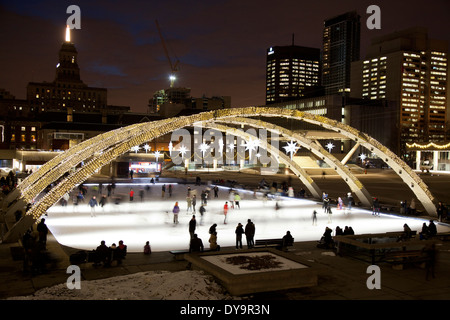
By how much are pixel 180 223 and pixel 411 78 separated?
164399mm

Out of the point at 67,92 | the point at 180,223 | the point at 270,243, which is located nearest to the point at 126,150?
the point at 180,223

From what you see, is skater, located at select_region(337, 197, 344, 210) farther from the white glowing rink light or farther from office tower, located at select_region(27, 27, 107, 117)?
office tower, located at select_region(27, 27, 107, 117)

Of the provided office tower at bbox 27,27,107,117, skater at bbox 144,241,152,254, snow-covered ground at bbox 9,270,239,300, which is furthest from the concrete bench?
office tower at bbox 27,27,107,117

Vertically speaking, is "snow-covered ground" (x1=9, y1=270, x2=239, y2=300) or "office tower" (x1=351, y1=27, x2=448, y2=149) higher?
"office tower" (x1=351, y1=27, x2=448, y2=149)

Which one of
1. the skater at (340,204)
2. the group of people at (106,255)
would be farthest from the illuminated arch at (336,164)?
the group of people at (106,255)

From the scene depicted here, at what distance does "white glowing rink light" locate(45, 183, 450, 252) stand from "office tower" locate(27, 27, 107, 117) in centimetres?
10737

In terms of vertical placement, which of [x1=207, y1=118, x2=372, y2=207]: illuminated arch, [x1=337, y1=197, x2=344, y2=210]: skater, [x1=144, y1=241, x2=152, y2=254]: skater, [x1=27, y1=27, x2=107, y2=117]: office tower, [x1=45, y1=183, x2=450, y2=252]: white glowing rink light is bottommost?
[x1=45, y1=183, x2=450, y2=252]: white glowing rink light

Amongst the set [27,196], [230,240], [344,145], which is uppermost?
[344,145]

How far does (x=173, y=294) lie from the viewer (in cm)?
927

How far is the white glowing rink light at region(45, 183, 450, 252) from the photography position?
17.2 meters

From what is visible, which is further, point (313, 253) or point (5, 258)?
point (313, 253)
